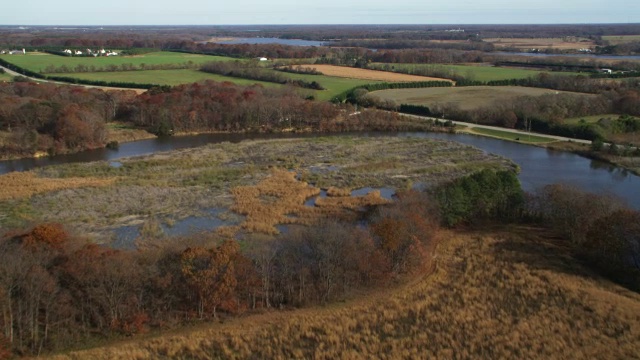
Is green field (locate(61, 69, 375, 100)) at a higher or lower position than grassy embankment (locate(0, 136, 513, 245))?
higher

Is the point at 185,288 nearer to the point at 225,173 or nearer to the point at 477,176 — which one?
the point at 477,176

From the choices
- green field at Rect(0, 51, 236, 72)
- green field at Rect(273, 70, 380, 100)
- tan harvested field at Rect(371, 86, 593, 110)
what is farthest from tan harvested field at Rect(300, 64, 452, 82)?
green field at Rect(0, 51, 236, 72)

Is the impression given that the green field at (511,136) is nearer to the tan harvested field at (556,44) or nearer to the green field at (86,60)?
the green field at (86,60)

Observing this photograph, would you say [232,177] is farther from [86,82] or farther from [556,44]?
[556,44]

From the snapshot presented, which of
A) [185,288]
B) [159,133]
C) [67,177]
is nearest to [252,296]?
[185,288]

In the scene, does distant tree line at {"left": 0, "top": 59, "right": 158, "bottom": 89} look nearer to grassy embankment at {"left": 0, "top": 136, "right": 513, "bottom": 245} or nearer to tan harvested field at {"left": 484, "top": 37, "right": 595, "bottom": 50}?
grassy embankment at {"left": 0, "top": 136, "right": 513, "bottom": 245}

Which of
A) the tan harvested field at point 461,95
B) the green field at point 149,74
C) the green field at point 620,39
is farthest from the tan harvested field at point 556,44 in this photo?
the green field at point 149,74
